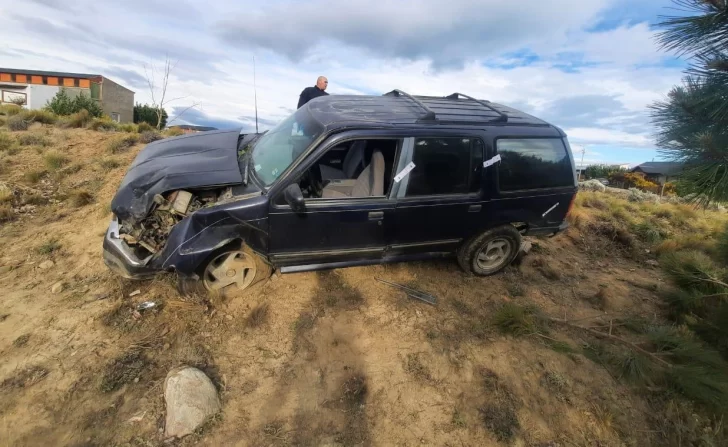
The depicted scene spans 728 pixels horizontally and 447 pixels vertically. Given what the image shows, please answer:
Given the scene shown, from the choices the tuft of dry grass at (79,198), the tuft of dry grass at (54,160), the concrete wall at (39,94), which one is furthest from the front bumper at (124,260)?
the concrete wall at (39,94)

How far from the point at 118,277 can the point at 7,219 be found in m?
2.87

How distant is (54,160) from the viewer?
6977mm

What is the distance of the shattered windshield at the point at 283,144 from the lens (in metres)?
3.47

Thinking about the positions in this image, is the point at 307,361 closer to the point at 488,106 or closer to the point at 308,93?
the point at 488,106

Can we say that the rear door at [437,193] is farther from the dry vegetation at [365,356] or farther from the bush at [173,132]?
the bush at [173,132]

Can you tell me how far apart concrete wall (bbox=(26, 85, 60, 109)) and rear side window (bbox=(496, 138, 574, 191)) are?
4028cm

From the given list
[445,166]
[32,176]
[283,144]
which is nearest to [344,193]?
[283,144]

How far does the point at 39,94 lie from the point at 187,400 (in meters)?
41.9

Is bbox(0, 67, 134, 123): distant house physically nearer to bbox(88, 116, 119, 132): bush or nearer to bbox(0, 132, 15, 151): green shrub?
bbox(88, 116, 119, 132): bush

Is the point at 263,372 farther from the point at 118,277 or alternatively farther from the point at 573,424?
the point at 573,424

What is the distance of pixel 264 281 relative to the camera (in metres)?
3.90

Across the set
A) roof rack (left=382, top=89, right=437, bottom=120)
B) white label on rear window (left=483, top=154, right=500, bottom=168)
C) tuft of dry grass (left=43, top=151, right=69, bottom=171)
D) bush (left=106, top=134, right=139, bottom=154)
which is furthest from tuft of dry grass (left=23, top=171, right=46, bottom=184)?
white label on rear window (left=483, top=154, right=500, bottom=168)

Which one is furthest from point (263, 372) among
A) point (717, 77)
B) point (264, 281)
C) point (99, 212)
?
point (99, 212)

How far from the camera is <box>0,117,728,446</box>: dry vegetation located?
255 cm
